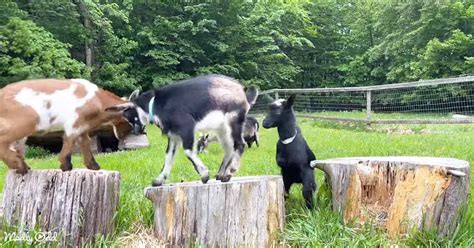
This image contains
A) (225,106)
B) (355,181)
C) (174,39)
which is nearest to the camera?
(225,106)

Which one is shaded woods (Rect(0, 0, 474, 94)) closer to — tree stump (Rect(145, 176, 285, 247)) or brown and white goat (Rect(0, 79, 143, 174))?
brown and white goat (Rect(0, 79, 143, 174))

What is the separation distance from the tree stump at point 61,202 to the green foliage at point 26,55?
310 inches

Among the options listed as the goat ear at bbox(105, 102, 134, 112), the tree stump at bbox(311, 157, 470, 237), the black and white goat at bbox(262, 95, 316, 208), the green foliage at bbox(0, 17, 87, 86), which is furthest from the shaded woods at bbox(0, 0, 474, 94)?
the tree stump at bbox(311, 157, 470, 237)

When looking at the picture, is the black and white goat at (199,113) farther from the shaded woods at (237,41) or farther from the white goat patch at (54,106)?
the shaded woods at (237,41)

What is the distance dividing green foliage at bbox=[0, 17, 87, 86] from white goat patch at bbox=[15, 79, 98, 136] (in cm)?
791

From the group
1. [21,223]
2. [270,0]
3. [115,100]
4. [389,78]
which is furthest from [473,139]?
[270,0]

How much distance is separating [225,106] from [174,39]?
15.0 metres

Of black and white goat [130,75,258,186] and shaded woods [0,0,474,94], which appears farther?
shaded woods [0,0,474,94]

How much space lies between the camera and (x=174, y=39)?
17.9 metres

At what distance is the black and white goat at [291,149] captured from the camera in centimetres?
386

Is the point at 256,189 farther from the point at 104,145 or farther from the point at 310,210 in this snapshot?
the point at 104,145

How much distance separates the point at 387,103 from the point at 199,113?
12.1 metres

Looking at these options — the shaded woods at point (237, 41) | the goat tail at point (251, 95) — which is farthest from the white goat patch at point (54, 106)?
the shaded woods at point (237, 41)

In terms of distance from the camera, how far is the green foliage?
11.0 metres
